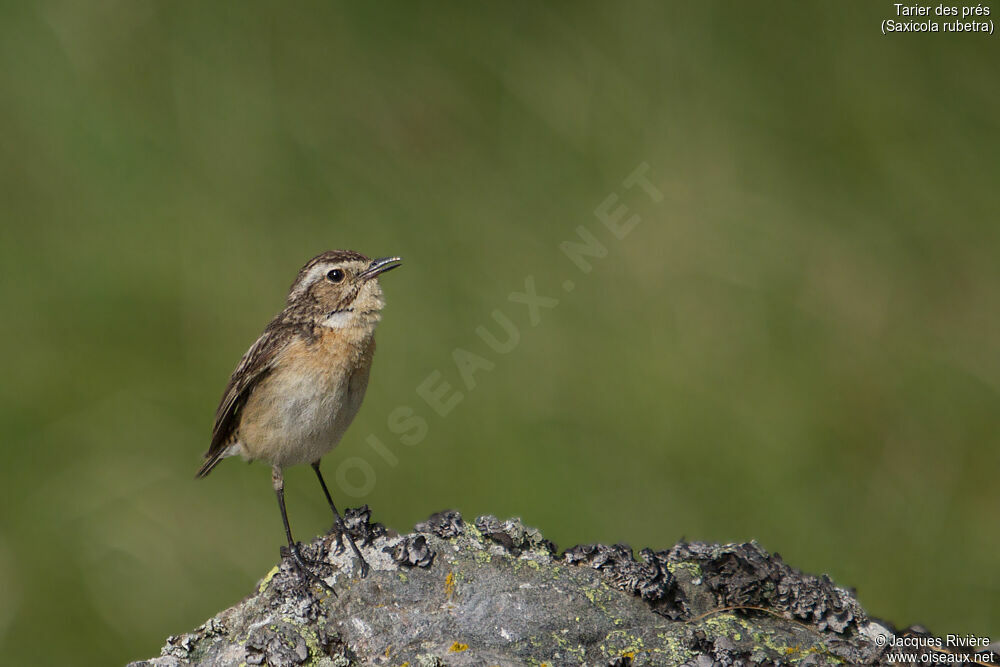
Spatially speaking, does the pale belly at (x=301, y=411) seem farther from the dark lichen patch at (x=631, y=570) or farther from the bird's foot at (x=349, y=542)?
the dark lichen patch at (x=631, y=570)

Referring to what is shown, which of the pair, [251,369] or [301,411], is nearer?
[301,411]

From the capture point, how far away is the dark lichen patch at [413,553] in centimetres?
499

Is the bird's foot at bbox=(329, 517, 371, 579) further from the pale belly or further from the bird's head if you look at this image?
the bird's head

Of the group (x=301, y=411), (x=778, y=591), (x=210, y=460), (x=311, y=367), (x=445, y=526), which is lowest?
(x=778, y=591)

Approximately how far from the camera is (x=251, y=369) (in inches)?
258

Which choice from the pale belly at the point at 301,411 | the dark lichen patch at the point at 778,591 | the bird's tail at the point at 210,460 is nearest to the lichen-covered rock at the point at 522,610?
the dark lichen patch at the point at 778,591

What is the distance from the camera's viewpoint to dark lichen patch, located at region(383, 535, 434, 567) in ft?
16.4

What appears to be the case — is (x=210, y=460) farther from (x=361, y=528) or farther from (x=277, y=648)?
(x=277, y=648)

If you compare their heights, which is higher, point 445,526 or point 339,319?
point 339,319

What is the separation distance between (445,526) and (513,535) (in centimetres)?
31

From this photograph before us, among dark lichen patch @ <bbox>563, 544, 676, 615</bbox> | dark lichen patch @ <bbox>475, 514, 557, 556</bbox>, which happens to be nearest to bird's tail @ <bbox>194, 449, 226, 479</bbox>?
dark lichen patch @ <bbox>475, 514, 557, 556</bbox>

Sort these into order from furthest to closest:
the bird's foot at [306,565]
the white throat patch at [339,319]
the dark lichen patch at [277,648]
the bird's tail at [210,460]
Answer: the bird's tail at [210,460] → the white throat patch at [339,319] → the bird's foot at [306,565] → the dark lichen patch at [277,648]

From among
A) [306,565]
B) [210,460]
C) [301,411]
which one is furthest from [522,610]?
[210,460]

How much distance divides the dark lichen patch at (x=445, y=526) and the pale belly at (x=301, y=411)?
1300 mm
